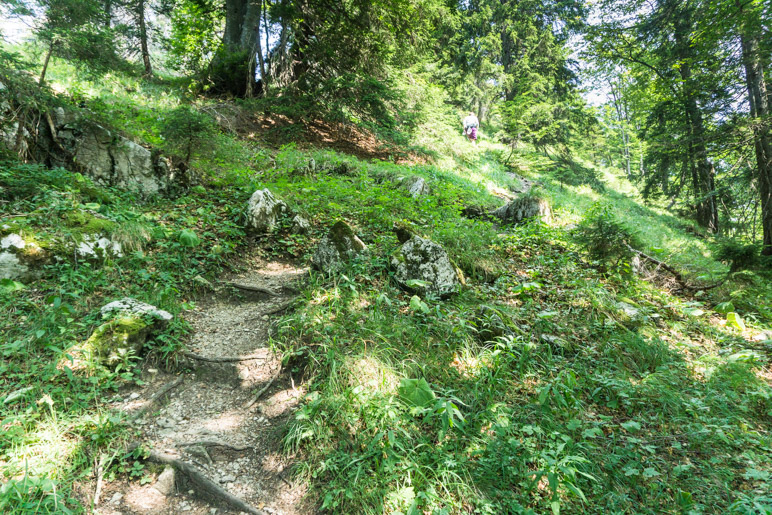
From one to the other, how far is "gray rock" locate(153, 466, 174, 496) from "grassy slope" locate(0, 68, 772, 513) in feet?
1.27

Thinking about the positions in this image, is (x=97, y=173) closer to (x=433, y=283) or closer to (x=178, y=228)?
(x=178, y=228)

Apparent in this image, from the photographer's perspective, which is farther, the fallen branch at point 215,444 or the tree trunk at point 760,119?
the tree trunk at point 760,119

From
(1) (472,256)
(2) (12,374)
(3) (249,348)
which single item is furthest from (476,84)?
(2) (12,374)

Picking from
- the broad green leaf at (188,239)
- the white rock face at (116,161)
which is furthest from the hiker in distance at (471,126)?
the broad green leaf at (188,239)

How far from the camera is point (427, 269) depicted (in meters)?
5.00

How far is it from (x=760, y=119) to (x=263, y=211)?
9.59 meters

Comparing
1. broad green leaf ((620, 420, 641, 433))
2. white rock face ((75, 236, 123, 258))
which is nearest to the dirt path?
white rock face ((75, 236, 123, 258))

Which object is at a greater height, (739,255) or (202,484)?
(739,255)

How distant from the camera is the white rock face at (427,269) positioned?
4934 mm

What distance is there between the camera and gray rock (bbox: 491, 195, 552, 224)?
27.5 feet

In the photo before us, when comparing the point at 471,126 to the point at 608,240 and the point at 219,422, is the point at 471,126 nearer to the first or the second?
the point at 608,240

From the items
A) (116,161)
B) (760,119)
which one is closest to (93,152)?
(116,161)

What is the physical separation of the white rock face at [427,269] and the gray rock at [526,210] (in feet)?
14.1

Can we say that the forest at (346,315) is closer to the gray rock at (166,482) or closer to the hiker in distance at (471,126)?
the gray rock at (166,482)
